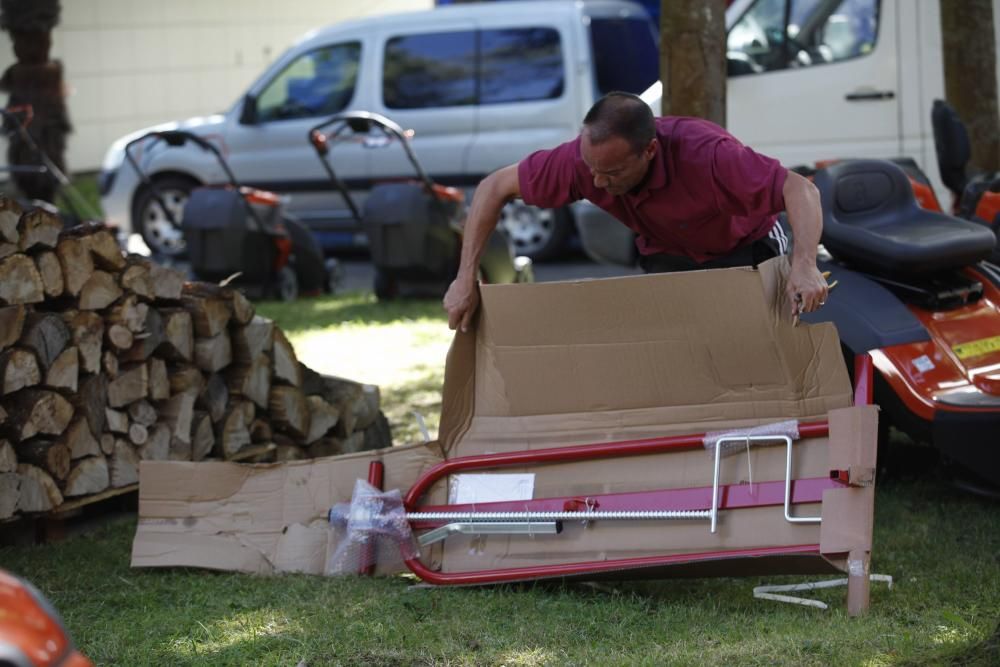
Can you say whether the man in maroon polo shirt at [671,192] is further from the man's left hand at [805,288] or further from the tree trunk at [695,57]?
the tree trunk at [695,57]

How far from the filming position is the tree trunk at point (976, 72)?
290 inches

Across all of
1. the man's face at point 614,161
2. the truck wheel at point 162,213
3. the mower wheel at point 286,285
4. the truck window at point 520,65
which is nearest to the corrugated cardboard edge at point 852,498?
the man's face at point 614,161

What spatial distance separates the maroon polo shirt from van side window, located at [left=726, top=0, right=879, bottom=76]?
4.73 metres

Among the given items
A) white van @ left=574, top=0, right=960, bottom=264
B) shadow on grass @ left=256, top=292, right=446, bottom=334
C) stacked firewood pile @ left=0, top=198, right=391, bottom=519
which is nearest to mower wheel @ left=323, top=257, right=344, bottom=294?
shadow on grass @ left=256, top=292, right=446, bottom=334

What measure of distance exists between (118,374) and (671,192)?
6.43 feet

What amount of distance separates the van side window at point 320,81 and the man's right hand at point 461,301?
322 inches

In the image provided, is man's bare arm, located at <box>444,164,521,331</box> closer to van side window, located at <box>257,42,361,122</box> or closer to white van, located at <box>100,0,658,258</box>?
white van, located at <box>100,0,658,258</box>

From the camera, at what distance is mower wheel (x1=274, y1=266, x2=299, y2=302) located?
32.5 ft

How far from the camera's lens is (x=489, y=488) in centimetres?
409

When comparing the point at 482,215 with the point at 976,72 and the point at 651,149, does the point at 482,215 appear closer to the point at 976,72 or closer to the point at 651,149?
the point at 651,149

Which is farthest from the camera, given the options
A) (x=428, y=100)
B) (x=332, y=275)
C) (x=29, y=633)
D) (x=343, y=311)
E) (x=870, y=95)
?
(x=428, y=100)

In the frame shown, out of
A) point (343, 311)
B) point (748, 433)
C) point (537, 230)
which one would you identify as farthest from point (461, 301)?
point (537, 230)

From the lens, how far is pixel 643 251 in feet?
14.8

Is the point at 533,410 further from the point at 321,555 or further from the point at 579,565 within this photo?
the point at 321,555
